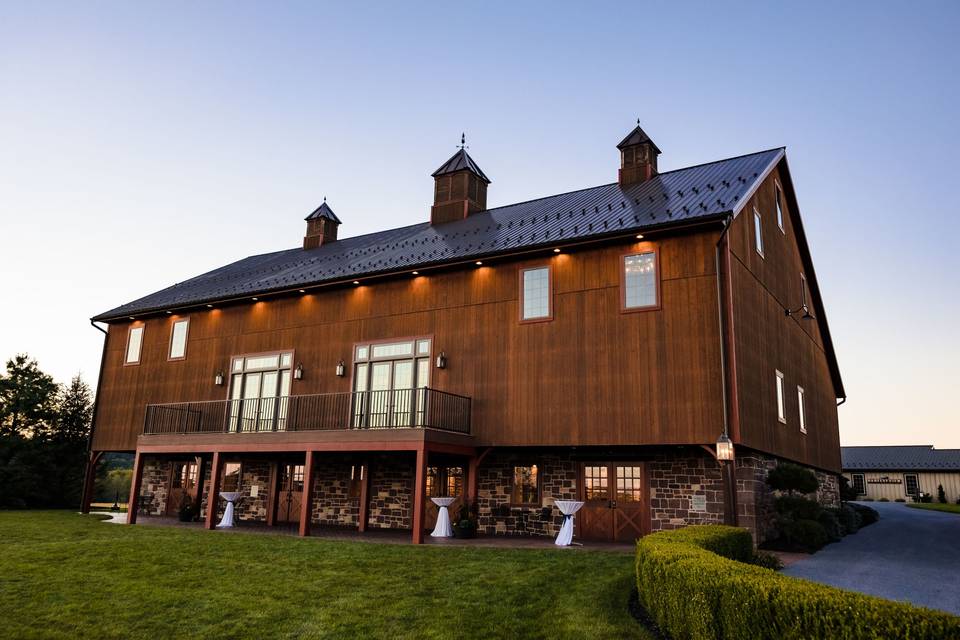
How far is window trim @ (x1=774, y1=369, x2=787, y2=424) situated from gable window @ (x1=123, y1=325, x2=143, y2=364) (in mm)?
19469

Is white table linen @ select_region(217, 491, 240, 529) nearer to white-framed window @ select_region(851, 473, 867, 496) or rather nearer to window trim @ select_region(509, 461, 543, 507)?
window trim @ select_region(509, 461, 543, 507)

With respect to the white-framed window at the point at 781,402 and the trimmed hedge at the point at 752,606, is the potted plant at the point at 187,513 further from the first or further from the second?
the white-framed window at the point at 781,402

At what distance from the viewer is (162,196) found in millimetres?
22453

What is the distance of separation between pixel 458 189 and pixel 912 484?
42.0 meters

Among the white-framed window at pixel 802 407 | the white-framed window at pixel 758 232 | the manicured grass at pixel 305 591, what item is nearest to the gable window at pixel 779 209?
the white-framed window at pixel 758 232

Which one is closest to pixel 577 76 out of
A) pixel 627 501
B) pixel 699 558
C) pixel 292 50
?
pixel 292 50

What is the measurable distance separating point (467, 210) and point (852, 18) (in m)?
11.3

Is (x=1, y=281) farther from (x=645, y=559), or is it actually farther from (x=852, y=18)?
(x=852, y=18)

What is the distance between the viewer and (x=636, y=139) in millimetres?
18469

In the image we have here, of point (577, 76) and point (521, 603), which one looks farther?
point (577, 76)

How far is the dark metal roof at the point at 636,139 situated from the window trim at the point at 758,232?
149 inches

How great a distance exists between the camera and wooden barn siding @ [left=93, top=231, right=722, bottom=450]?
43.2 ft

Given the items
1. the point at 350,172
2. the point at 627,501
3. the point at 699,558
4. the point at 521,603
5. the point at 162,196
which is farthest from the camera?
the point at 350,172

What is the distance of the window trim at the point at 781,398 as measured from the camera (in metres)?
16.2
